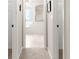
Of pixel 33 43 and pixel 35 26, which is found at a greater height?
pixel 35 26

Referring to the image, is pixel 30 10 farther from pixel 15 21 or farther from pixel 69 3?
pixel 69 3

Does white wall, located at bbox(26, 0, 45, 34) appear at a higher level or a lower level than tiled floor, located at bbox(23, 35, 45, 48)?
higher

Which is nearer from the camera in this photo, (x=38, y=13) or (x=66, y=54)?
(x=66, y=54)

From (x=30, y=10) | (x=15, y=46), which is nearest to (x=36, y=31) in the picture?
(x=30, y=10)

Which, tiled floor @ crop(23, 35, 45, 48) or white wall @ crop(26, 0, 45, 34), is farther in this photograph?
white wall @ crop(26, 0, 45, 34)

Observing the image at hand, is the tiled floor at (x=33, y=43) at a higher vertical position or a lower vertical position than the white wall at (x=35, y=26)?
lower

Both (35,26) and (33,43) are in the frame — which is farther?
(35,26)

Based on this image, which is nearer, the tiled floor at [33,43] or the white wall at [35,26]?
the tiled floor at [33,43]

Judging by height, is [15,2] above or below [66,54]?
above
